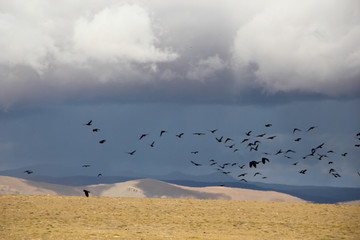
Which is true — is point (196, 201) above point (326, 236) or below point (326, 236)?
above

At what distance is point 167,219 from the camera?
44.4m

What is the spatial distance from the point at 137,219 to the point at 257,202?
17.8m

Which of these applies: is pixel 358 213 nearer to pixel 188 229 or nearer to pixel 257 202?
pixel 257 202

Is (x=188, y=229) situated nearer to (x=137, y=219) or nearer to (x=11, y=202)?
(x=137, y=219)

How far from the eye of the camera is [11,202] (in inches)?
2008

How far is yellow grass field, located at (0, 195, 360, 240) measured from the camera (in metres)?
36.6

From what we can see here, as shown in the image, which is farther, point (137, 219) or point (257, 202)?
point (257, 202)

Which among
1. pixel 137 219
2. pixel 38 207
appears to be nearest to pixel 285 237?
pixel 137 219

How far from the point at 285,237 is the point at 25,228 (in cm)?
1945

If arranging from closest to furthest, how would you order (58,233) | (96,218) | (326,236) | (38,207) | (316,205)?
(58,233) < (326,236) < (96,218) < (38,207) < (316,205)

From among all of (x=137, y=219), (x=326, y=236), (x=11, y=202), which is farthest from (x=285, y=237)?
(x=11, y=202)

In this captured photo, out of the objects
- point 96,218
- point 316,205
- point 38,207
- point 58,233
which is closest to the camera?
point 58,233

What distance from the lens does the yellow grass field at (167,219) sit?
36.6m

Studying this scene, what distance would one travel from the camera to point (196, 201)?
56.4 metres
